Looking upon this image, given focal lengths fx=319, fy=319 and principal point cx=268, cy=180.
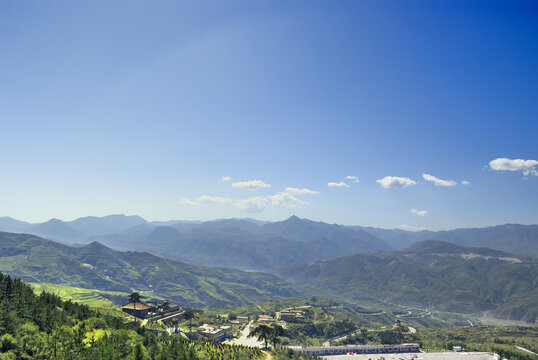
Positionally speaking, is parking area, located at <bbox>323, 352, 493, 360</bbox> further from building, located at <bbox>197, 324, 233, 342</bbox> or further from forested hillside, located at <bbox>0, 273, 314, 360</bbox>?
forested hillside, located at <bbox>0, 273, 314, 360</bbox>

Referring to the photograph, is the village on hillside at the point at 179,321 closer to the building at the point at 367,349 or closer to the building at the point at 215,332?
the building at the point at 215,332

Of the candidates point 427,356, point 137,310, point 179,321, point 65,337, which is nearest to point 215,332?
point 179,321

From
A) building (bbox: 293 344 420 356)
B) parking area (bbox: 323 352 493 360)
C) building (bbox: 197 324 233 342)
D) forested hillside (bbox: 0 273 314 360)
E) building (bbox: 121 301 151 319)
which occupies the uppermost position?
forested hillside (bbox: 0 273 314 360)

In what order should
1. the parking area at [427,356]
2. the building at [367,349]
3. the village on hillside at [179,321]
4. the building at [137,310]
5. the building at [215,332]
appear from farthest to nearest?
the building at [367,349] → the building at [137,310] → the parking area at [427,356] → the building at [215,332] → the village on hillside at [179,321]

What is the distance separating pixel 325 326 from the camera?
198m

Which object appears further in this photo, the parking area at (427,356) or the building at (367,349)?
the building at (367,349)

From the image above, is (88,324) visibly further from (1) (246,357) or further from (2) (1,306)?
(1) (246,357)

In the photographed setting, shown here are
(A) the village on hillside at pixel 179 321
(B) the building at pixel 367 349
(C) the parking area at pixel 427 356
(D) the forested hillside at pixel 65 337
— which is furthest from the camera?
(B) the building at pixel 367 349

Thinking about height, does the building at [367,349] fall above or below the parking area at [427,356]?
below

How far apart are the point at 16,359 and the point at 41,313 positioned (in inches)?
790

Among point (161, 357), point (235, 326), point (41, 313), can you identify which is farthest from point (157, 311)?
point (161, 357)

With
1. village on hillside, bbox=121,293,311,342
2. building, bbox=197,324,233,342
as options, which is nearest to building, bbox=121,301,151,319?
village on hillside, bbox=121,293,311,342

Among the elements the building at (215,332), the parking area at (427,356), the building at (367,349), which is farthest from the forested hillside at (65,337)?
the building at (367,349)

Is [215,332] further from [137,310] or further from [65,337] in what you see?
[65,337]
